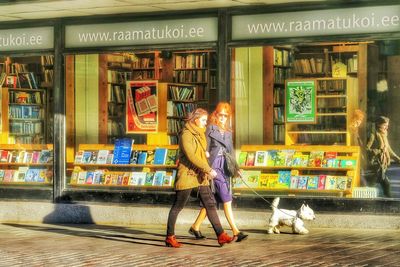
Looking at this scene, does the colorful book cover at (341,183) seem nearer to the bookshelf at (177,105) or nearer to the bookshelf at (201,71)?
the bookshelf at (201,71)

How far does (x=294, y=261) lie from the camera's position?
12.8m

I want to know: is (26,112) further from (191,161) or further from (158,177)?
(191,161)

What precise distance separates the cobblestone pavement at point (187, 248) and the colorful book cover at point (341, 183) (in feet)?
2.39

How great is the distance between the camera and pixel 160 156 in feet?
59.0

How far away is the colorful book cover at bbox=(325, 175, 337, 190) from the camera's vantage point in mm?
16594

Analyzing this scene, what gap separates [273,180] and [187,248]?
3.26 m

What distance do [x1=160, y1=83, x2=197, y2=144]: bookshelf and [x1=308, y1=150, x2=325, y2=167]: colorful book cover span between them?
210 cm

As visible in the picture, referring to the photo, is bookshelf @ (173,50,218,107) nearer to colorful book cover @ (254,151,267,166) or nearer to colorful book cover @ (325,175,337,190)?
colorful book cover @ (254,151,267,166)

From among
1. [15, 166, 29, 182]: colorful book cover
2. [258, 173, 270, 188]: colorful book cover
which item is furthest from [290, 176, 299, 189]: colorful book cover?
[15, 166, 29, 182]: colorful book cover

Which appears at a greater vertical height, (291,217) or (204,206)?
(204,206)

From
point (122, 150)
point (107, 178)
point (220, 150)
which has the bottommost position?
point (107, 178)

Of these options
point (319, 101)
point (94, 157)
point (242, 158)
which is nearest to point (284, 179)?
point (242, 158)

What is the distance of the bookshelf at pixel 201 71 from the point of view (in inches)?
677

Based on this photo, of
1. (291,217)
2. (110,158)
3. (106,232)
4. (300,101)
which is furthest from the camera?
(110,158)
